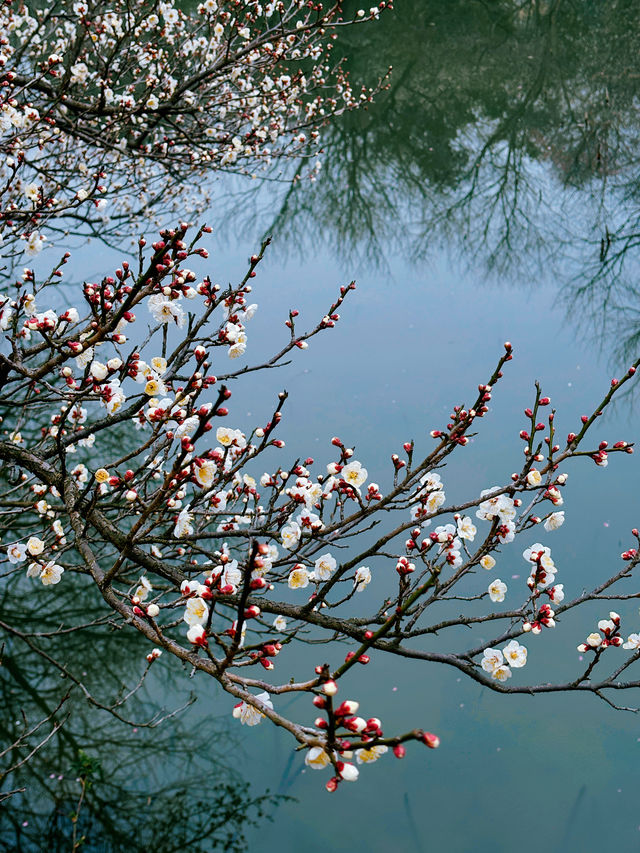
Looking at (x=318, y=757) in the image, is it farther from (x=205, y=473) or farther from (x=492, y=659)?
(x=492, y=659)

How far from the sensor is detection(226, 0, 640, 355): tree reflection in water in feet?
32.7

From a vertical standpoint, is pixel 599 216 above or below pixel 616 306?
above

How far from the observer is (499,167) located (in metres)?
12.5

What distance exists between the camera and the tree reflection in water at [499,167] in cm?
996

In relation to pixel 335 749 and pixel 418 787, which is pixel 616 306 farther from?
pixel 335 749

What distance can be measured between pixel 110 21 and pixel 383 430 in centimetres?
544

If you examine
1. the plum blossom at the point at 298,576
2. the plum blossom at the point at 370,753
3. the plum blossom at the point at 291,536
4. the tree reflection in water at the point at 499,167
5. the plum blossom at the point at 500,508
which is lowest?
the plum blossom at the point at 370,753

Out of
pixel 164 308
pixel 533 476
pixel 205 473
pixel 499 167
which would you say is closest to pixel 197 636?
pixel 205 473

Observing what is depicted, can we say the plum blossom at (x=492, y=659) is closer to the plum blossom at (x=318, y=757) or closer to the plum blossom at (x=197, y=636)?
the plum blossom at (x=318, y=757)

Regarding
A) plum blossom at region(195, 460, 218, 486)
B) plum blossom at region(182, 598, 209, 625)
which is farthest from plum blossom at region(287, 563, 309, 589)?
plum blossom at region(182, 598, 209, 625)

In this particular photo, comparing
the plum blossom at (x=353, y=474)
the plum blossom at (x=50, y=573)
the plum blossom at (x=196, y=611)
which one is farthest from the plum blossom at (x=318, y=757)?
the plum blossom at (x=50, y=573)

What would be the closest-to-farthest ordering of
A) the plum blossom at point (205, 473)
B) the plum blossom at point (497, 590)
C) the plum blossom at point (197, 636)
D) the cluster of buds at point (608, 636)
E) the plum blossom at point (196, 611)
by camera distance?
the plum blossom at point (197, 636)
the plum blossom at point (196, 611)
the plum blossom at point (205, 473)
the cluster of buds at point (608, 636)
the plum blossom at point (497, 590)

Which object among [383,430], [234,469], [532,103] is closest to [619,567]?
[383,430]

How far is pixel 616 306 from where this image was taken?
890cm
